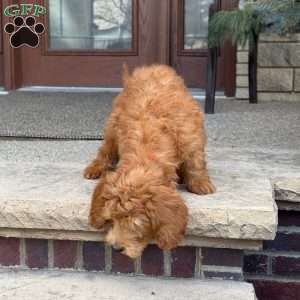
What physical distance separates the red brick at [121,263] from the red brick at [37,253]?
302 mm

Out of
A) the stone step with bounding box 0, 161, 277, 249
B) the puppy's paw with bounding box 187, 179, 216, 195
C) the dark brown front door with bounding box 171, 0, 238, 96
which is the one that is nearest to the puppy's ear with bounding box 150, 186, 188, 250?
the stone step with bounding box 0, 161, 277, 249

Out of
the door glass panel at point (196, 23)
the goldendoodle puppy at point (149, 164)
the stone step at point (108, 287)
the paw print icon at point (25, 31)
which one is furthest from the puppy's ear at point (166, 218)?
the paw print icon at point (25, 31)

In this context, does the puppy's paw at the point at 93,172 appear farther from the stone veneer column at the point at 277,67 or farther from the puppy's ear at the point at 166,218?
the stone veneer column at the point at 277,67

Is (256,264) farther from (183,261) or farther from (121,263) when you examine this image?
(121,263)

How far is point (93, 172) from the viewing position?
301 cm

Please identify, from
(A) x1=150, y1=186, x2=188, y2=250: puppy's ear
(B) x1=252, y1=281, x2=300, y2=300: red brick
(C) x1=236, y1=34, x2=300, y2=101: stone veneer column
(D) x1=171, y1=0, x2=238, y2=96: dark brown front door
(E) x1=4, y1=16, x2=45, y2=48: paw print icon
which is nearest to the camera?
(A) x1=150, y1=186, x2=188, y2=250: puppy's ear

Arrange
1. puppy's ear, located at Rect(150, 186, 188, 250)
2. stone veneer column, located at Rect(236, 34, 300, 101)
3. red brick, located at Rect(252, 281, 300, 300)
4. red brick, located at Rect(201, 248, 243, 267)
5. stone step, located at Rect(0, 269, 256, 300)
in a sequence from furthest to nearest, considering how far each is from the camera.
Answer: stone veneer column, located at Rect(236, 34, 300, 101), red brick, located at Rect(252, 281, 300, 300), red brick, located at Rect(201, 248, 243, 267), stone step, located at Rect(0, 269, 256, 300), puppy's ear, located at Rect(150, 186, 188, 250)

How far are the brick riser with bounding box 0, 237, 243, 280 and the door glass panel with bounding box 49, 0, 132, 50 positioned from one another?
3927 mm

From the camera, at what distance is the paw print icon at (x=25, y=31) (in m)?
6.27

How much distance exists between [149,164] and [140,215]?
273 millimetres

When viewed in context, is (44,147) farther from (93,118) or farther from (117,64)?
(117,64)

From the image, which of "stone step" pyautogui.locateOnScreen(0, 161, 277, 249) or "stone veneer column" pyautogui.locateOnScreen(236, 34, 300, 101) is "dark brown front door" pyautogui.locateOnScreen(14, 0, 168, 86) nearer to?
"stone veneer column" pyautogui.locateOnScreen(236, 34, 300, 101)

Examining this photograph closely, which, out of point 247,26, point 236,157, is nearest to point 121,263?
point 236,157

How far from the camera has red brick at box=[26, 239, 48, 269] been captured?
8.90 ft
